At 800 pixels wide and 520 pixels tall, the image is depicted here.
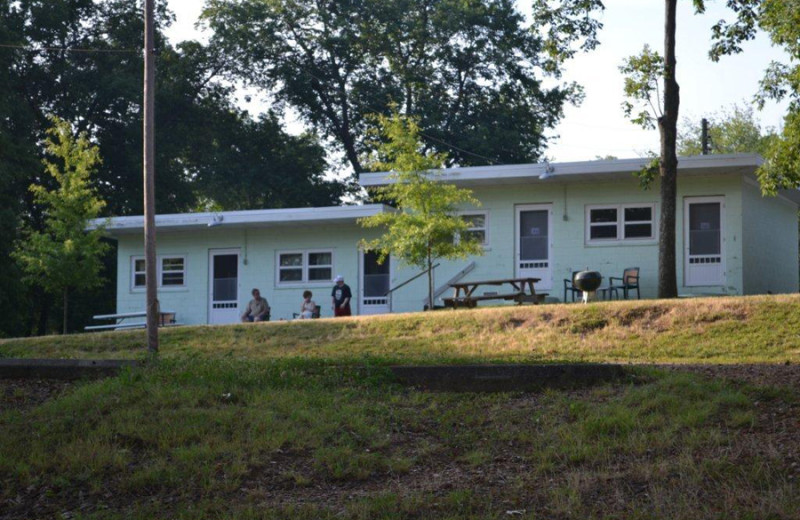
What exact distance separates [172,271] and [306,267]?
430 cm

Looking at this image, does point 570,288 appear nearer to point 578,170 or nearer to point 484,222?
point 578,170

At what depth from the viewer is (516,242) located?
2638 cm

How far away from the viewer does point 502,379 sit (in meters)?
11.4

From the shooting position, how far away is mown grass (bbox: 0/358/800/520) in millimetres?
8047

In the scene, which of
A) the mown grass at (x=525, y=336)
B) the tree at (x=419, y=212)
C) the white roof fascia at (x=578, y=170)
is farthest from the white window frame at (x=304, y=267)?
the mown grass at (x=525, y=336)

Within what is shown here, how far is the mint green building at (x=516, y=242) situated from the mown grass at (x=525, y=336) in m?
5.43

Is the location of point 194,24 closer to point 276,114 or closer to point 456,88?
point 276,114

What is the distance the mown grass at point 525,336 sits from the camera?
55.3 ft

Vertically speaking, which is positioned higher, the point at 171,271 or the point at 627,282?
the point at 171,271

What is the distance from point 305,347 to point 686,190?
1057cm

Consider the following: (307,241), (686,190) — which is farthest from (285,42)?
(686,190)

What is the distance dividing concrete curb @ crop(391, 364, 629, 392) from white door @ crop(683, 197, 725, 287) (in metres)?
13.9

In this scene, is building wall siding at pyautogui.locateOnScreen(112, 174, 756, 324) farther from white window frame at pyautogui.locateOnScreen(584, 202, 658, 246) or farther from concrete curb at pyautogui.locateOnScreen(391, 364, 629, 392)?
concrete curb at pyautogui.locateOnScreen(391, 364, 629, 392)

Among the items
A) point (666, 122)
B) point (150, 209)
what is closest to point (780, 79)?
point (666, 122)
